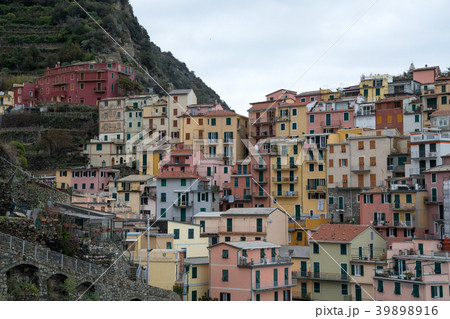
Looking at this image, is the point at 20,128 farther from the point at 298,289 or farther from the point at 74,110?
the point at 298,289

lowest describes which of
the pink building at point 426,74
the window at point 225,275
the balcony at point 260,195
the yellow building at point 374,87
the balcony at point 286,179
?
the window at point 225,275

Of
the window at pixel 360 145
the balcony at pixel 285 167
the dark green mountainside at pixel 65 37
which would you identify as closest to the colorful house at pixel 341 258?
the window at pixel 360 145

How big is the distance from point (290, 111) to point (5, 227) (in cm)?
4802

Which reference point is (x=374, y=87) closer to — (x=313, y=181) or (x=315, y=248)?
(x=313, y=181)

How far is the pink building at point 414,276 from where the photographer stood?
129ft

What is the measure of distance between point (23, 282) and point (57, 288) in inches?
68.9

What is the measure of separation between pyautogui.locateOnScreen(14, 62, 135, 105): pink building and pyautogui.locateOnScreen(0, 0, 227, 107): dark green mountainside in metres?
5.72

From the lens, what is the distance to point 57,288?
29.0 meters

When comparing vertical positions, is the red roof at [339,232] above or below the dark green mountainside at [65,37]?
below

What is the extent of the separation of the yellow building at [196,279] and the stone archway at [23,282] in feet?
55.6

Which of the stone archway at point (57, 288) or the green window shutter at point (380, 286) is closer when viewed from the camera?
the stone archway at point (57, 288)

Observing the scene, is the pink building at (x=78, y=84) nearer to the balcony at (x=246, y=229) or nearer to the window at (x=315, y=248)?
the balcony at (x=246, y=229)

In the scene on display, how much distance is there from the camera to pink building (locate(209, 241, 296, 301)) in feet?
142

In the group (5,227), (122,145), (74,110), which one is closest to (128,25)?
(74,110)
